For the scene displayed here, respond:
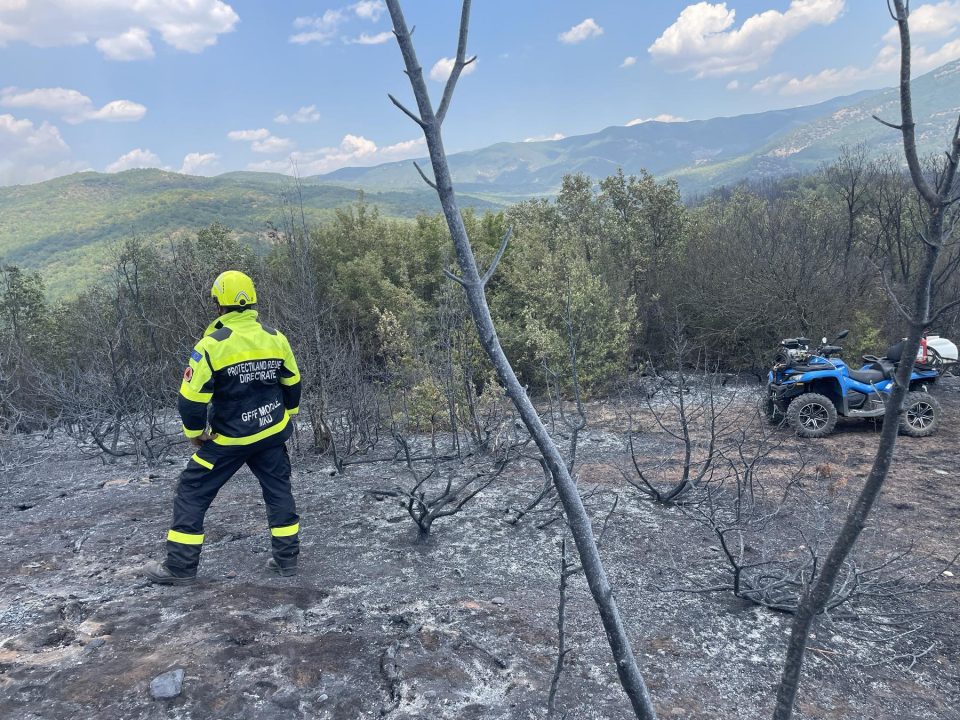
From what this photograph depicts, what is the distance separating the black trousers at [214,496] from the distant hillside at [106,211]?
39091 mm

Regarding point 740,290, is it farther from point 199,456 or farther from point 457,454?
point 199,456

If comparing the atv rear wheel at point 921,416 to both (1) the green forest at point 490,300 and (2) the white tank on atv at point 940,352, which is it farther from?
(1) the green forest at point 490,300

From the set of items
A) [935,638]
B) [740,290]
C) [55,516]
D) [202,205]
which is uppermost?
[202,205]

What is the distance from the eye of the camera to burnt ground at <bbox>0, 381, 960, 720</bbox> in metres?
2.68

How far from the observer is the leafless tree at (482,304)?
4.09 ft

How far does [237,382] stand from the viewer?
146 inches

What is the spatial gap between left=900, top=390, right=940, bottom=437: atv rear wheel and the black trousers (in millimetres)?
7362

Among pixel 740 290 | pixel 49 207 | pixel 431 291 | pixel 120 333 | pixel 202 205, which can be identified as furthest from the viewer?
pixel 49 207

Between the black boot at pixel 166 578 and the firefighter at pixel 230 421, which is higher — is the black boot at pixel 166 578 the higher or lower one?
the lower one

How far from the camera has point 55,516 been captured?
515 cm

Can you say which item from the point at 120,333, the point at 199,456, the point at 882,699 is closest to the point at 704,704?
the point at 882,699

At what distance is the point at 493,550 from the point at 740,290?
9.89 m

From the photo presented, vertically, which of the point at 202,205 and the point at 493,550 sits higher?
the point at 202,205

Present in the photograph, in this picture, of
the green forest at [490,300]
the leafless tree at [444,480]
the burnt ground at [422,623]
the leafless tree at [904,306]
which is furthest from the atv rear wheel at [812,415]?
the leafless tree at [904,306]
